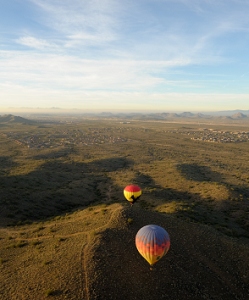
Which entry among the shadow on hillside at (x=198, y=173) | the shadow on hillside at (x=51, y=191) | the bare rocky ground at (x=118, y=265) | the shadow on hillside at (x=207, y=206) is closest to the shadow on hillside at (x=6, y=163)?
the shadow on hillside at (x=51, y=191)

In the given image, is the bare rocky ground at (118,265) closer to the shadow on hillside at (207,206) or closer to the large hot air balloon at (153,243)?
the large hot air balloon at (153,243)

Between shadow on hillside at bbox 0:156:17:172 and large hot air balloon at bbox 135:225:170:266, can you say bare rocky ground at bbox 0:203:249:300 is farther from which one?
shadow on hillside at bbox 0:156:17:172

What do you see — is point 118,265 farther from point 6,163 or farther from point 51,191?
point 6,163

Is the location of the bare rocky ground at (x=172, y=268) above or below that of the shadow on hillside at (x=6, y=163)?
above

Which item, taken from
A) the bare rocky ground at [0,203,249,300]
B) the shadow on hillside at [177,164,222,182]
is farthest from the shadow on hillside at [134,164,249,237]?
the shadow on hillside at [177,164,222,182]

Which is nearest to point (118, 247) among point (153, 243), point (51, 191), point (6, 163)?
point (153, 243)

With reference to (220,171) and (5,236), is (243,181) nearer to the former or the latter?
(220,171)

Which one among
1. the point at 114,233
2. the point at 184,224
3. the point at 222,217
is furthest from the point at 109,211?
the point at 222,217
